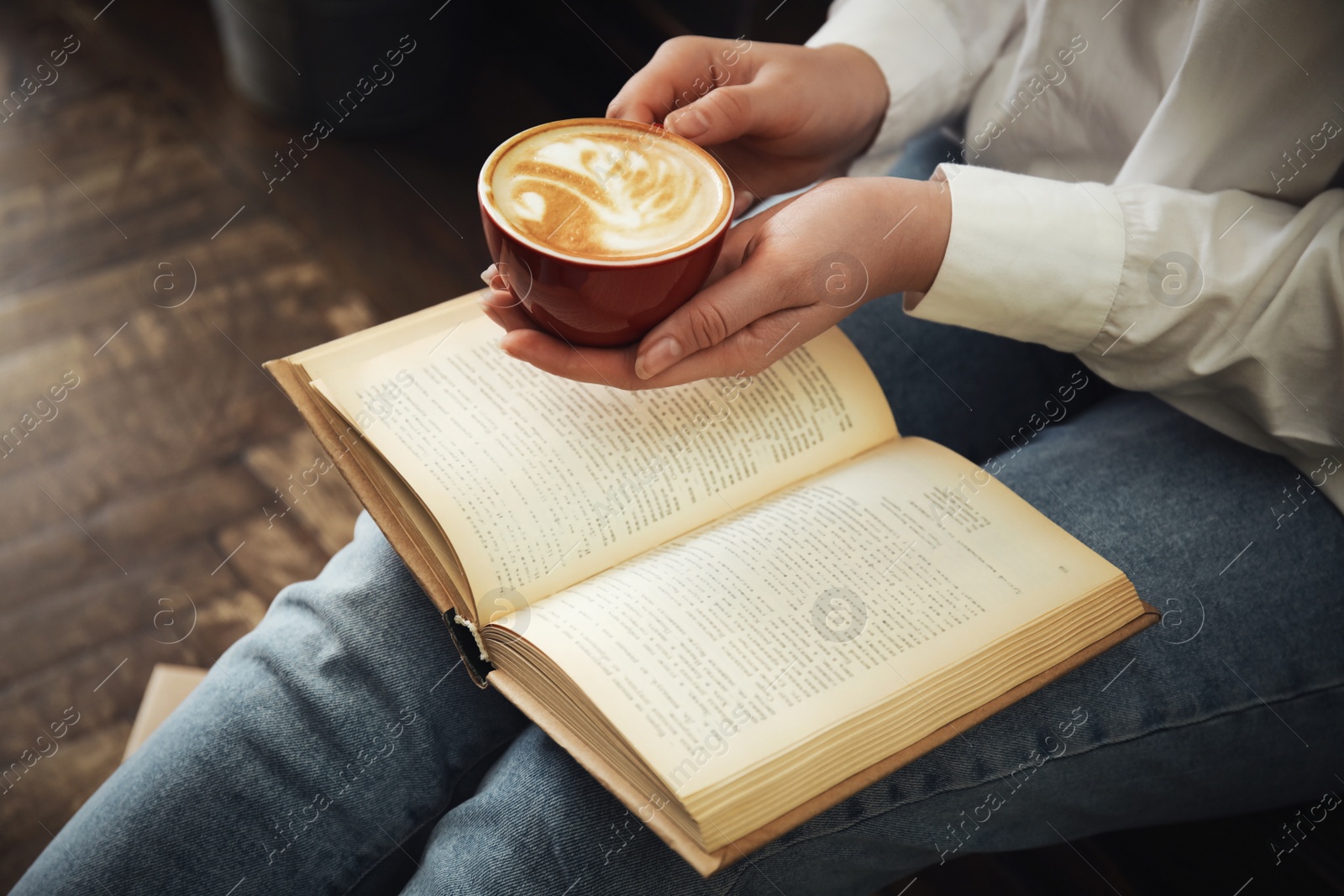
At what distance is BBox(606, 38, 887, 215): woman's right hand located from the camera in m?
0.69

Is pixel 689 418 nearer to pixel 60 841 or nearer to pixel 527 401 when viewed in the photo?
pixel 527 401

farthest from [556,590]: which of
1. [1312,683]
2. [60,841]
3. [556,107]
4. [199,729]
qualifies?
[556,107]

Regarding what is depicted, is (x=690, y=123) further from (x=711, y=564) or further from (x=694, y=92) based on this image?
(x=711, y=564)

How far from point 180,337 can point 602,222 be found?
3.06 ft

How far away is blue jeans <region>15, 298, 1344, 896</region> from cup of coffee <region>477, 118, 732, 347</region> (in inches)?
8.9

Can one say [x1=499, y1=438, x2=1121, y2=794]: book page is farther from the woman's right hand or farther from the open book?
the woman's right hand

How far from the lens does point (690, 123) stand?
660mm

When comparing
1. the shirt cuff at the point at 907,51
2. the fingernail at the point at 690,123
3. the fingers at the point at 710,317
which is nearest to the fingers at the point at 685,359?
the fingers at the point at 710,317

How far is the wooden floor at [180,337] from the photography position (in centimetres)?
94

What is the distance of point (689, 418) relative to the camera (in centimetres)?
65

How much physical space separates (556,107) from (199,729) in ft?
4.22

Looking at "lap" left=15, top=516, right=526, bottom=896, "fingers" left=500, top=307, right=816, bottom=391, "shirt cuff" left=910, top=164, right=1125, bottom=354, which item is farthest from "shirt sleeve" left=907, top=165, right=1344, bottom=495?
"lap" left=15, top=516, right=526, bottom=896

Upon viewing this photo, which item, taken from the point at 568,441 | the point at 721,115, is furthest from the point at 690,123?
the point at 568,441

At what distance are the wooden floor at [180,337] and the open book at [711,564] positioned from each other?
0.49 metres
